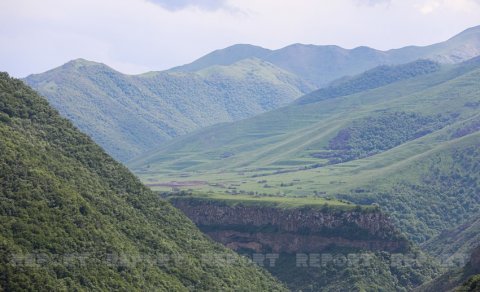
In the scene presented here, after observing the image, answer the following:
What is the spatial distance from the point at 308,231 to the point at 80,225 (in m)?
81.7

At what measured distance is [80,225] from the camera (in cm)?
11500

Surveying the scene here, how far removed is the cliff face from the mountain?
2824cm

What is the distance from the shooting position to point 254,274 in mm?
152250

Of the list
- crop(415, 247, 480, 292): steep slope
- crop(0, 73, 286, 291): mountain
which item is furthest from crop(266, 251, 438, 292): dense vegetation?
crop(415, 247, 480, 292): steep slope

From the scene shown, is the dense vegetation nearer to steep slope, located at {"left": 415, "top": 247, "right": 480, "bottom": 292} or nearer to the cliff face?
the cliff face

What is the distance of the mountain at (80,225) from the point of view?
103062 millimetres

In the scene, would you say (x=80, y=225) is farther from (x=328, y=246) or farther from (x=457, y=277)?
(x=328, y=246)

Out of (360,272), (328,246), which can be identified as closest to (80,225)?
(360,272)

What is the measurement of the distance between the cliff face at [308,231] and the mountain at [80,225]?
28.2 m

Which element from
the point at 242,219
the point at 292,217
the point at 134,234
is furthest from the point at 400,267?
the point at 134,234

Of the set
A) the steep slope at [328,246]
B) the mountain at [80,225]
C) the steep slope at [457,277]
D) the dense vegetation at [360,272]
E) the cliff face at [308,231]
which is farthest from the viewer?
the cliff face at [308,231]

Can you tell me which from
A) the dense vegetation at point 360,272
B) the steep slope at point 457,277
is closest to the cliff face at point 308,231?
the dense vegetation at point 360,272

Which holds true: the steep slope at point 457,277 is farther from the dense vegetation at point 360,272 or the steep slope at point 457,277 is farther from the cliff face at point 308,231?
the cliff face at point 308,231

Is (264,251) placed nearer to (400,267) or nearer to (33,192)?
(400,267)
